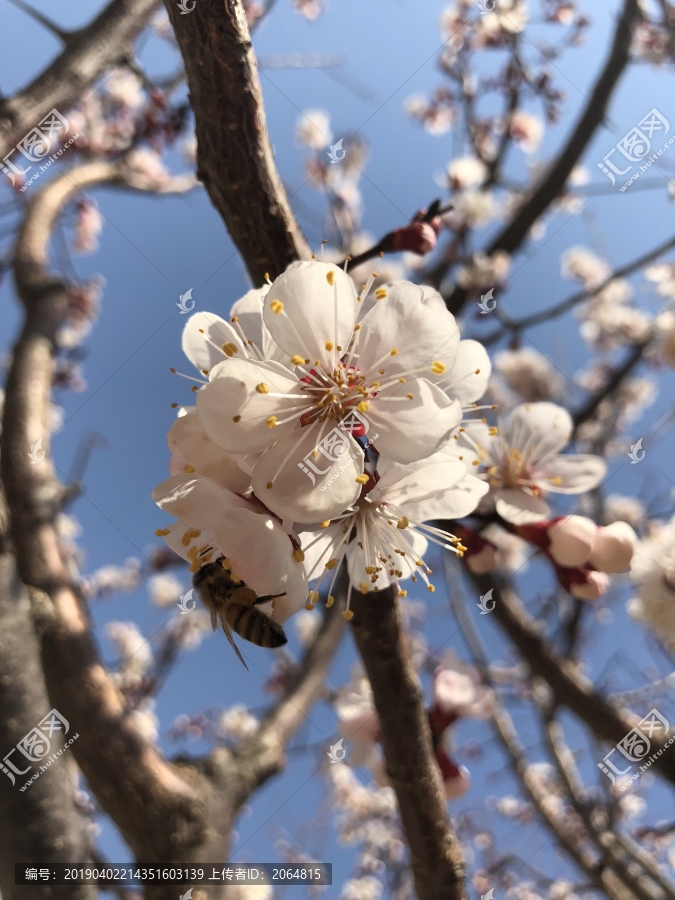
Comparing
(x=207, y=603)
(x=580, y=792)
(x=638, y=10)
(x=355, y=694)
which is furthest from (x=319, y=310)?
(x=638, y=10)

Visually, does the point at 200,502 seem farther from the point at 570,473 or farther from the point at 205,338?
the point at 570,473

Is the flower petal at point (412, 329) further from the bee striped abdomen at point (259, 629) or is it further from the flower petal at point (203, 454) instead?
the bee striped abdomen at point (259, 629)

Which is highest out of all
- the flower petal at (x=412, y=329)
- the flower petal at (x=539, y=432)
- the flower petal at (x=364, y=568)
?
the flower petal at (x=412, y=329)

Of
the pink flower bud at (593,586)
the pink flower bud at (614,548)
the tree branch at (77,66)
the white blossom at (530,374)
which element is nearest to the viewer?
the pink flower bud at (614,548)

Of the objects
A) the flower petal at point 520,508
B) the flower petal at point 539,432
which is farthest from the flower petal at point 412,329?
the flower petal at point 539,432

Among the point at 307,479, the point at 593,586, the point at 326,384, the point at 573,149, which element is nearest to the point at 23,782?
the point at 307,479

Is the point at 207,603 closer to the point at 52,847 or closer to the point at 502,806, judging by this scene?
the point at 52,847

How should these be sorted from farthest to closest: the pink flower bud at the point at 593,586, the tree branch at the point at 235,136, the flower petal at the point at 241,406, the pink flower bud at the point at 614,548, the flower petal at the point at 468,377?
the pink flower bud at the point at 593,586 → the pink flower bud at the point at 614,548 → the flower petal at the point at 468,377 → the tree branch at the point at 235,136 → the flower petal at the point at 241,406

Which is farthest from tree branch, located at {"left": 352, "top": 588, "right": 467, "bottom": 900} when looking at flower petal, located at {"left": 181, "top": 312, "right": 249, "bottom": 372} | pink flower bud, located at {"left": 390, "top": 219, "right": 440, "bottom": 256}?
pink flower bud, located at {"left": 390, "top": 219, "right": 440, "bottom": 256}
